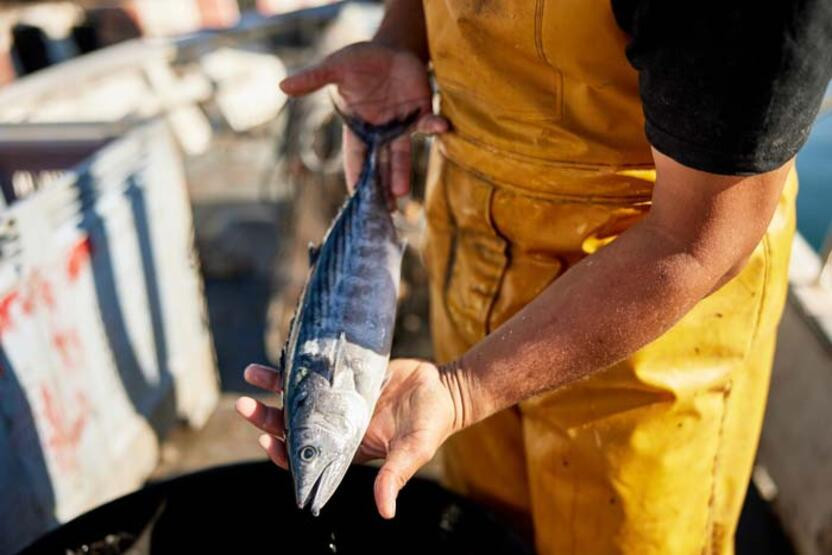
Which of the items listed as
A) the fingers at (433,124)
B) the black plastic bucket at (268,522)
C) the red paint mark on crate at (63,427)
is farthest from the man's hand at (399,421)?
A: the red paint mark on crate at (63,427)

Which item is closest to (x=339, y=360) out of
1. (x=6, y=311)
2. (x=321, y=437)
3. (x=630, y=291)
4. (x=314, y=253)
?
(x=321, y=437)

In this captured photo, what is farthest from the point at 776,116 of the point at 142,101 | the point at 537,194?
the point at 142,101

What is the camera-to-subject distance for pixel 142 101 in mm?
5844

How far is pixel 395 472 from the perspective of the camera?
1.12 m

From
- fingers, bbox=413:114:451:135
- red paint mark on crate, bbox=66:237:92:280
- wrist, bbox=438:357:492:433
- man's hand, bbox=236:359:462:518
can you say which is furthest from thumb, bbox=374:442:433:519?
red paint mark on crate, bbox=66:237:92:280

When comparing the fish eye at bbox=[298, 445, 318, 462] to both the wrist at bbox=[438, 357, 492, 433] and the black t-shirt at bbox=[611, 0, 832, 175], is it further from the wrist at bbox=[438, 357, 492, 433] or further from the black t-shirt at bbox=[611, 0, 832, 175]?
the black t-shirt at bbox=[611, 0, 832, 175]

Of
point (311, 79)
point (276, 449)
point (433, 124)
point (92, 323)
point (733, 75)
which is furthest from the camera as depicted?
point (92, 323)

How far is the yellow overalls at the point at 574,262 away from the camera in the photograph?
133cm

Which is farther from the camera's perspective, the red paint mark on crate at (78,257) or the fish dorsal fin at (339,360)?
the red paint mark on crate at (78,257)

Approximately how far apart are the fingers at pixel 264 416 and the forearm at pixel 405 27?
1.01 meters

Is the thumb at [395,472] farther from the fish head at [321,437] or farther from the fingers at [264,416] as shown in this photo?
the fingers at [264,416]

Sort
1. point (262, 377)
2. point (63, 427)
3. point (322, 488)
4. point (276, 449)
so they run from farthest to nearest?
point (63, 427) < point (262, 377) < point (276, 449) < point (322, 488)

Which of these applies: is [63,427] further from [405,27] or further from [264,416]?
[405,27]

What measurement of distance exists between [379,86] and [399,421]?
988 millimetres
